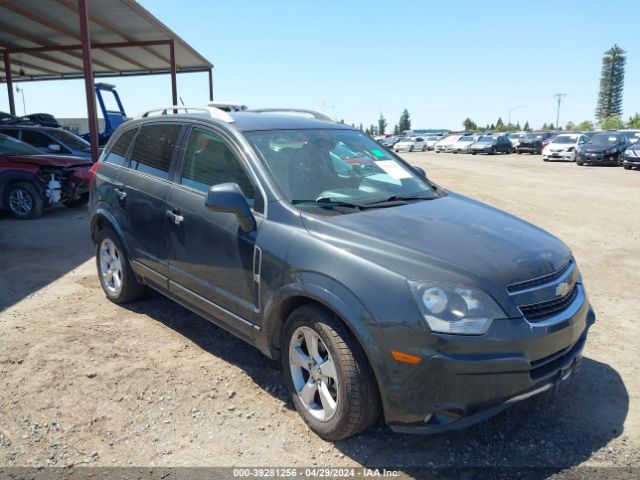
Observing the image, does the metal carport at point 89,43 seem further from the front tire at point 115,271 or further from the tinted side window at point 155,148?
the tinted side window at point 155,148

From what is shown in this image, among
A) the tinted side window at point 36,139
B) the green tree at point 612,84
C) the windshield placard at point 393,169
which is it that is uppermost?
the green tree at point 612,84

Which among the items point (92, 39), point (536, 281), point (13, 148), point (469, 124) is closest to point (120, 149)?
point (536, 281)

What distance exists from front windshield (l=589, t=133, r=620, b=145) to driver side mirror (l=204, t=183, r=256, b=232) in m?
25.3

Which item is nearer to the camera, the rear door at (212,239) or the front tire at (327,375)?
the front tire at (327,375)

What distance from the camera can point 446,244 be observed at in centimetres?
278

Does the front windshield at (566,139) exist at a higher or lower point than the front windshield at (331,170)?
higher

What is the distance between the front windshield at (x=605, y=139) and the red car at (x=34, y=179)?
75.6 feet

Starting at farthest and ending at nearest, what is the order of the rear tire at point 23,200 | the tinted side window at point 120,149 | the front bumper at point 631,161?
the front bumper at point 631,161 → the rear tire at point 23,200 → the tinted side window at point 120,149

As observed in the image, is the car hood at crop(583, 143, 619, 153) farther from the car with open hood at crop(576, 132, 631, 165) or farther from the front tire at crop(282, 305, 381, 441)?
the front tire at crop(282, 305, 381, 441)

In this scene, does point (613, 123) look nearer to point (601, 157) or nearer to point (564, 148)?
point (564, 148)

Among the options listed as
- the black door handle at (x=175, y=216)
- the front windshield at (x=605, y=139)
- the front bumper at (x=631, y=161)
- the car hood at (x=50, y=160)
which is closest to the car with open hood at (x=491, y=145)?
the front windshield at (x=605, y=139)

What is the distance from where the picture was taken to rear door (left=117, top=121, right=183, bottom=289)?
13.3 ft

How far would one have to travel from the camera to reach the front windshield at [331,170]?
333cm

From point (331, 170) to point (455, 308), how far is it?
1.58 metres
